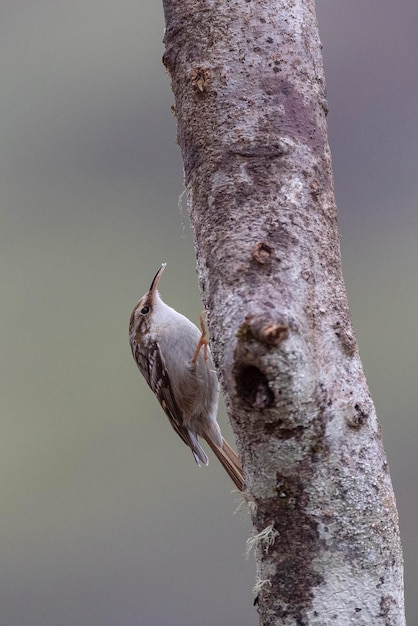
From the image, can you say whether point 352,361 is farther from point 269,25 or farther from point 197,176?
point 269,25

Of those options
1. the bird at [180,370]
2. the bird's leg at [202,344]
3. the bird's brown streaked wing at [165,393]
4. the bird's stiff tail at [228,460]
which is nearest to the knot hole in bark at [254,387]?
the bird's leg at [202,344]

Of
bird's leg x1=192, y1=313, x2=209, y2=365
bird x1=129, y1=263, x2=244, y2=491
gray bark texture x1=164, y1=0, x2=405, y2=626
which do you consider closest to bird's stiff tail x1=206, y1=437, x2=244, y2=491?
bird x1=129, y1=263, x2=244, y2=491

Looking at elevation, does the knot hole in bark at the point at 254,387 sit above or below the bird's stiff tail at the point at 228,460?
above

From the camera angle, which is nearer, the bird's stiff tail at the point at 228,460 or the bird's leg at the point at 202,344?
the bird's leg at the point at 202,344

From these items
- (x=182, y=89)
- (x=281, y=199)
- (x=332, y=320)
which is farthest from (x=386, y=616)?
(x=182, y=89)

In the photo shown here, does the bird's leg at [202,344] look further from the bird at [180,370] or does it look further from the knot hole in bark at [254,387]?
the knot hole in bark at [254,387]

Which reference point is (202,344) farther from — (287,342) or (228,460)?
(287,342)
